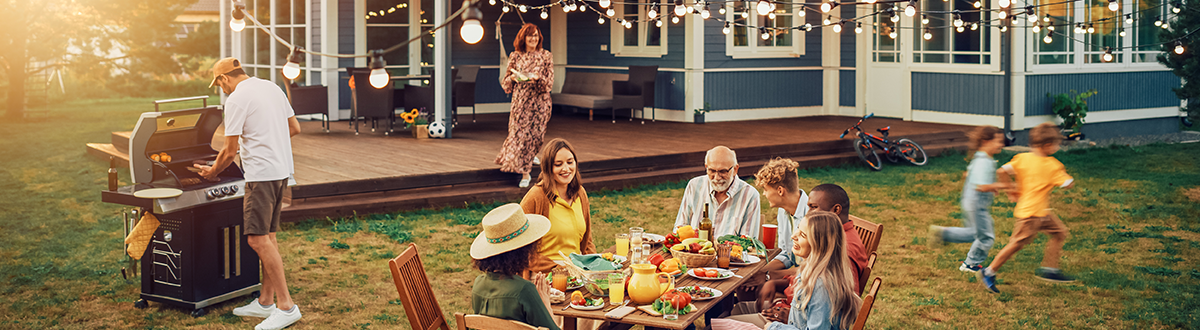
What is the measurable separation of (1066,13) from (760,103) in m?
4.29

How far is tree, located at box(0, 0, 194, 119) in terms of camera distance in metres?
19.7

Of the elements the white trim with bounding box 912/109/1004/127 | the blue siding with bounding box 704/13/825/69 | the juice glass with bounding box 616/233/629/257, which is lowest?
the juice glass with bounding box 616/233/629/257

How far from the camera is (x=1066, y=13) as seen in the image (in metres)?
13.6

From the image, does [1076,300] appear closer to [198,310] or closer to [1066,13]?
[198,310]

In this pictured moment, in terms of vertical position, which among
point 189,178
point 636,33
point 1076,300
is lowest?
point 1076,300

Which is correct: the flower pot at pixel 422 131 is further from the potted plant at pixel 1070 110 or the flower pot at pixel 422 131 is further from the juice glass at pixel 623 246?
the potted plant at pixel 1070 110

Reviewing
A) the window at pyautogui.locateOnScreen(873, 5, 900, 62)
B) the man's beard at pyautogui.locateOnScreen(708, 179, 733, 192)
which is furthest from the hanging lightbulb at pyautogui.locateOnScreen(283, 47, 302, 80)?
the window at pyautogui.locateOnScreen(873, 5, 900, 62)

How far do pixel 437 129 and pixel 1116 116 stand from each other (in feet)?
31.4

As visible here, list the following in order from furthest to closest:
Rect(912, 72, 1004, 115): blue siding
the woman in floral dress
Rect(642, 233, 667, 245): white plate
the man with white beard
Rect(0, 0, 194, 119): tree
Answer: Rect(0, 0, 194, 119): tree → Rect(912, 72, 1004, 115): blue siding → the woman in floral dress → the man with white beard → Rect(642, 233, 667, 245): white plate

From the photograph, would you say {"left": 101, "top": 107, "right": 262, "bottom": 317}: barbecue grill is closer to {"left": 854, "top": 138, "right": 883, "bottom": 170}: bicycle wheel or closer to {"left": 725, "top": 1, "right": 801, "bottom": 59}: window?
{"left": 854, "top": 138, "right": 883, "bottom": 170}: bicycle wheel

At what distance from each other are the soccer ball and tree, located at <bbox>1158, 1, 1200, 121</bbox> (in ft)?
26.4

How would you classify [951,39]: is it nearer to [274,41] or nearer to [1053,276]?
[1053,276]

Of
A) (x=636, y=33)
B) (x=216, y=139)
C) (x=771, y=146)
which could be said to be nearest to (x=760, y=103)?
(x=636, y=33)

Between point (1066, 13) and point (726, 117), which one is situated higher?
point (1066, 13)
